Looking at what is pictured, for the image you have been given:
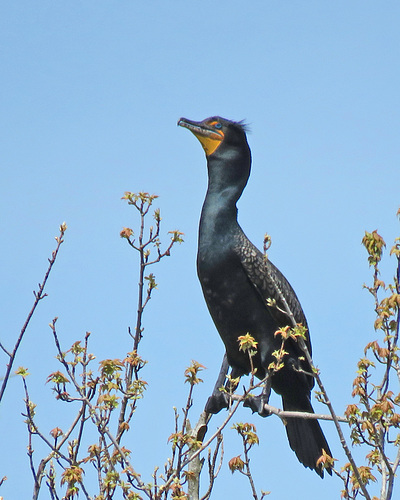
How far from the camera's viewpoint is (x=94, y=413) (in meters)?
3.81

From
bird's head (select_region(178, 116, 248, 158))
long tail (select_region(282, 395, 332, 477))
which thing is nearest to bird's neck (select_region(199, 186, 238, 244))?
bird's head (select_region(178, 116, 248, 158))

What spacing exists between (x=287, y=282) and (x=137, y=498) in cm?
236

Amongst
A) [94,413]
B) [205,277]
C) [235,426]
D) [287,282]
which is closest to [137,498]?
[94,413]

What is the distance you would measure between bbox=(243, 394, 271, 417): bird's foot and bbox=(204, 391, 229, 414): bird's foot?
0.48ft

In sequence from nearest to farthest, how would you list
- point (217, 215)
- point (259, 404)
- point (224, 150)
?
point (259, 404), point (217, 215), point (224, 150)

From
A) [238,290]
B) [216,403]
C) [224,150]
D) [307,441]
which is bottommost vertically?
[307,441]

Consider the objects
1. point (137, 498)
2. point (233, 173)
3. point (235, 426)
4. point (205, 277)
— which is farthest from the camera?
point (233, 173)

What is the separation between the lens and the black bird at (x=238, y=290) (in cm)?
525

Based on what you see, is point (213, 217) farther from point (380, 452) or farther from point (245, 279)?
point (380, 452)

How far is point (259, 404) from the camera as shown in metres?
5.07

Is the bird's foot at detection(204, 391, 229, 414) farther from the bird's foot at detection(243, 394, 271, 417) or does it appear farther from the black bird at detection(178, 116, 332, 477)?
Result: the bird's foot at detection(243, 394, 271, 417)

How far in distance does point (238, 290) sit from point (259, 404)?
705mm

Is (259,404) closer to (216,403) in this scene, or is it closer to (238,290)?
(216,403)

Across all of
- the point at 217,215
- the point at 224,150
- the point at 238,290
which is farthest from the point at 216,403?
the point at 224,150
